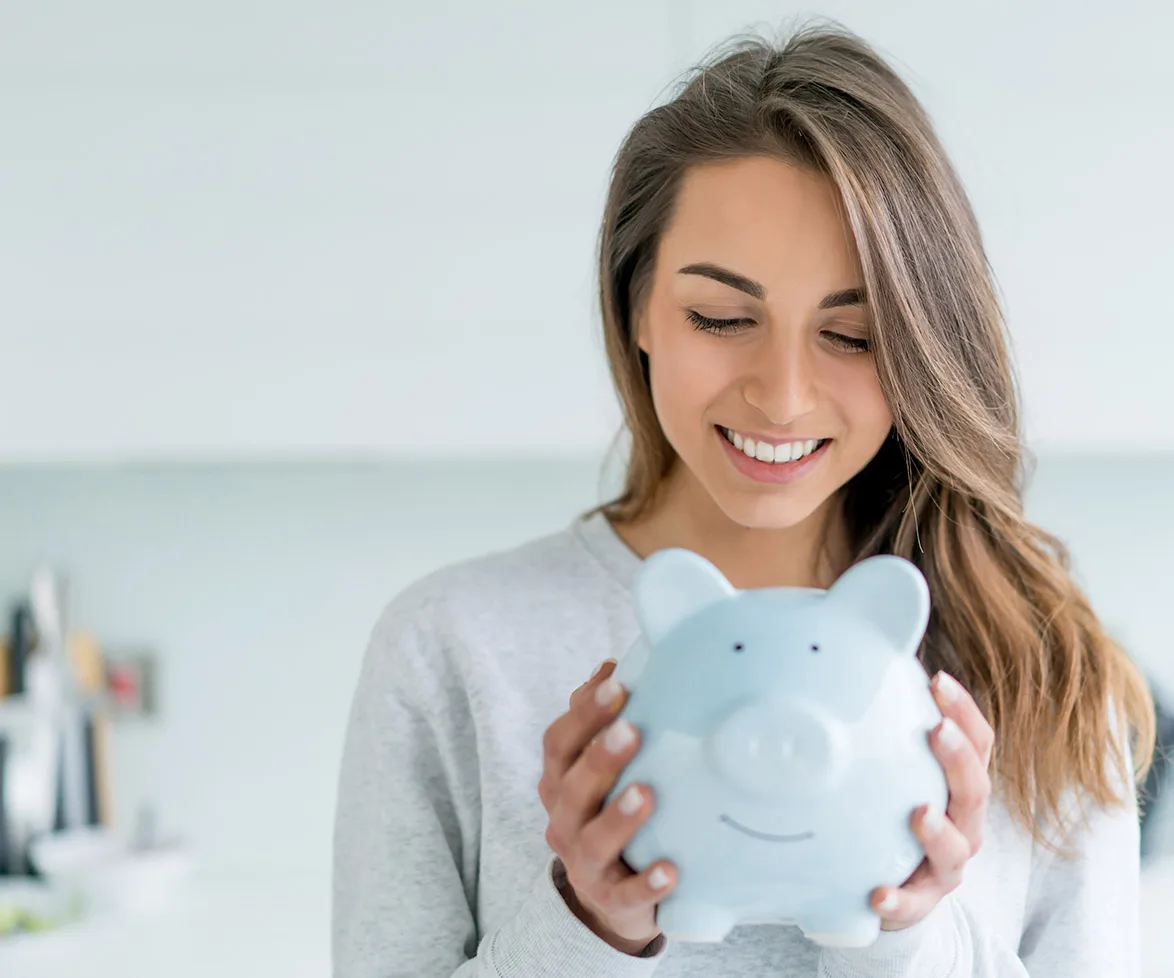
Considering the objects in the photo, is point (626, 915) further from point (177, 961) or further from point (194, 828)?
point (194, 828)

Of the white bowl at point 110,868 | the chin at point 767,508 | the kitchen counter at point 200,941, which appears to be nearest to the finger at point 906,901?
the chin at point 767,508

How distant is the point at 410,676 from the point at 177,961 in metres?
1.02

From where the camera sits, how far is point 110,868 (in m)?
1.78

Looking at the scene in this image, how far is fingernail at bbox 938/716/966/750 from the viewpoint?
0.62 m

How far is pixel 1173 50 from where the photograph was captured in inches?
60.2

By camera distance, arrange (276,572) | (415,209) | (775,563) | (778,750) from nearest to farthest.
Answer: (778,750)
(775,563)
(415,209)
(276,572)

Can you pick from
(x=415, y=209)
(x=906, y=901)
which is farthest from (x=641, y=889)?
(x=415, y=209)

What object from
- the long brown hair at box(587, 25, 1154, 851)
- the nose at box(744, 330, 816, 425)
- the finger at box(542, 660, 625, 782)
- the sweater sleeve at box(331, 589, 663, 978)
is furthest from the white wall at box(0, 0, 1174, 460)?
the finger at box(542, 660, 625, 782)

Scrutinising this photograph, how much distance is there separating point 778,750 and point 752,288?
0.96ft

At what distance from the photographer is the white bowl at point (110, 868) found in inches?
69.9

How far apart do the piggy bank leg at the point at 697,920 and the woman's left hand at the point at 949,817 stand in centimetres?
7

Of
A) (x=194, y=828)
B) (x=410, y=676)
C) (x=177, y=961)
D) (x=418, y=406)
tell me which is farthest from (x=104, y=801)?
(x=410, y=676)

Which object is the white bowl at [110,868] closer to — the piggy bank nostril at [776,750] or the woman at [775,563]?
the woman at [775,563]

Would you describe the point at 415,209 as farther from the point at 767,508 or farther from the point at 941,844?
the point at 941,844
